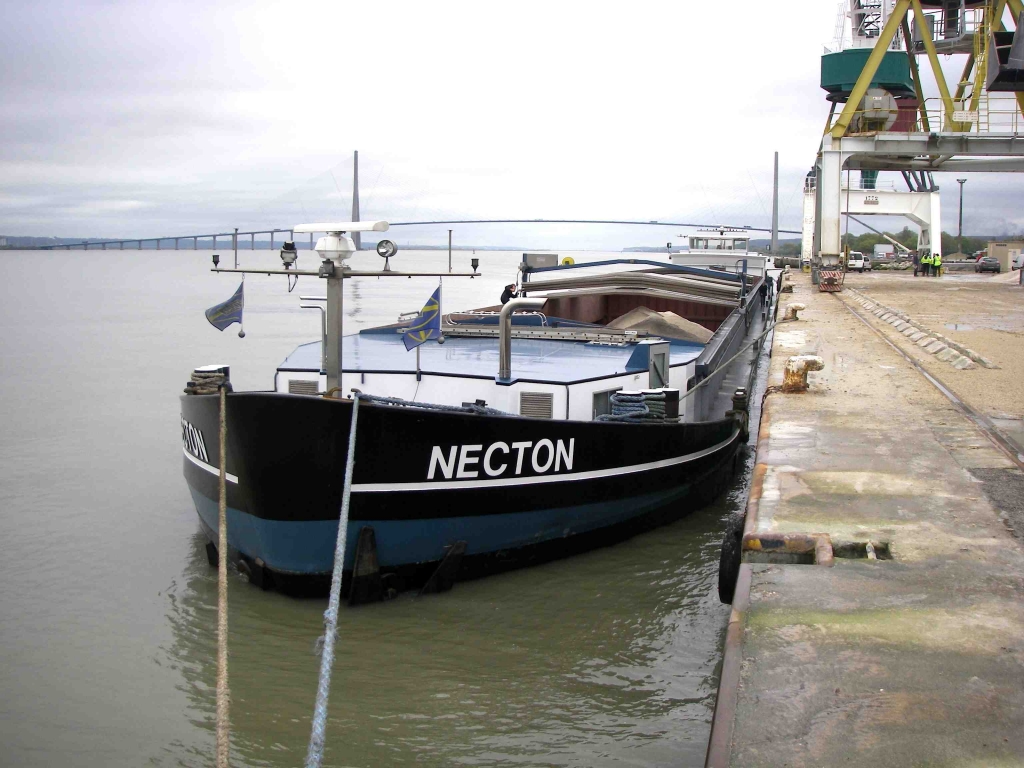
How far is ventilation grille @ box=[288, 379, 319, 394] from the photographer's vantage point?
1103 centimetres

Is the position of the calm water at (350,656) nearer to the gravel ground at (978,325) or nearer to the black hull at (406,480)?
the black hull at (406,480)

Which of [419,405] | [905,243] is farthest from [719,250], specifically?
[905,243]

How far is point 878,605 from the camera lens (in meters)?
5.41

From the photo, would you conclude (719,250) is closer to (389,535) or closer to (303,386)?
(303,386)

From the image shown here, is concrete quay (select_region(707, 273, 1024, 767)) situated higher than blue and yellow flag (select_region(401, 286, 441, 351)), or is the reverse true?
blue and yellow flag (select_region(401, 286, 441, 351))

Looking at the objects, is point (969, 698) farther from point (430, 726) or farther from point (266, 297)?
point (266, 297)

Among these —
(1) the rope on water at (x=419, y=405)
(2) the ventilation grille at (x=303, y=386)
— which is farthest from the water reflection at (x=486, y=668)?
(2) the ventilation grille at (x=303, y=386)

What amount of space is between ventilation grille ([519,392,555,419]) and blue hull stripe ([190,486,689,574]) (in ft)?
3.74

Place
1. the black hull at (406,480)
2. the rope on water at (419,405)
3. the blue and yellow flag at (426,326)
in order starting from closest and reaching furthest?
the black hull at (406,480)
the rope on water at (419,405)
the blue and yellow flag at (426,326)

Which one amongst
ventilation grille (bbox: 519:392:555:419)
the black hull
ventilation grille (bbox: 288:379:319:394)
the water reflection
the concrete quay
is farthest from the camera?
ventilation grille (bbox: 288:379:319:394)

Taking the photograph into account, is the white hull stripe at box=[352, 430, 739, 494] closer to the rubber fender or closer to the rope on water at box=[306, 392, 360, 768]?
the rope on water at box=[306, 392, 360, 768]

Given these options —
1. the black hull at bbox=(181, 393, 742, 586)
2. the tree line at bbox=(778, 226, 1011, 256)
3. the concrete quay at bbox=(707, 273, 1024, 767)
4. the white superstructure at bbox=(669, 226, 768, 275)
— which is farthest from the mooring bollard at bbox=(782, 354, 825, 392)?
the tree line at bbox=(778, 226, 1011, 256)

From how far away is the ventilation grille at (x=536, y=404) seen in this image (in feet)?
34.3

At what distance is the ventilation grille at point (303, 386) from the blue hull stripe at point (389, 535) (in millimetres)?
1752
